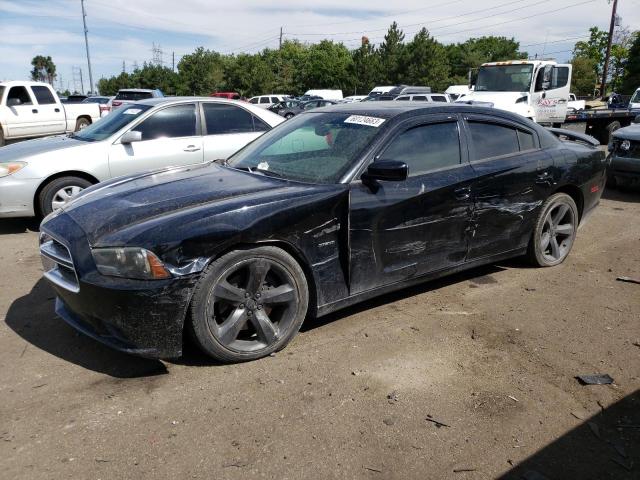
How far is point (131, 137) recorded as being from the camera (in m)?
6.44

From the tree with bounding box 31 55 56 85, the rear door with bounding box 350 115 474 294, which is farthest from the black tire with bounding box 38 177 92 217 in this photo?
the tree with bounding box 31 55 56 85

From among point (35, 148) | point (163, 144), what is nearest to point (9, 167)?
point (35, 148)

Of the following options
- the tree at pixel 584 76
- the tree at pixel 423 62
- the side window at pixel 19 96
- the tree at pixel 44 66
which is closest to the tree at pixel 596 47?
the tree at pixel 584 76

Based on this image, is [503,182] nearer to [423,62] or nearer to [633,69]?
[423,62]

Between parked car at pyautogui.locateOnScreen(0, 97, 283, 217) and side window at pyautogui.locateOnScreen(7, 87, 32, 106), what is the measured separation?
10300 mm

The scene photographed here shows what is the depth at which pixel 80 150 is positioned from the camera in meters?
6.44

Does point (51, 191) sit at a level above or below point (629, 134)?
below

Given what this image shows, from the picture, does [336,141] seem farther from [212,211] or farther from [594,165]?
[594,165]

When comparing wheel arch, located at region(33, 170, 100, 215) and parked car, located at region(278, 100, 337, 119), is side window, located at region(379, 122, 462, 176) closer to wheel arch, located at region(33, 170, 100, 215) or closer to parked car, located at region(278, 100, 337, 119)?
wheel arch, located at region(33, 170, 100, 215)

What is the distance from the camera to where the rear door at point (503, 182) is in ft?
14.2

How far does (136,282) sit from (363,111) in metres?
2.25

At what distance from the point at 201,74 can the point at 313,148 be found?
198ft

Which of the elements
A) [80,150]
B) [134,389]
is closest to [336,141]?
[134,389]

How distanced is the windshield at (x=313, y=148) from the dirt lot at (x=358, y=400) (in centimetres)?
116
